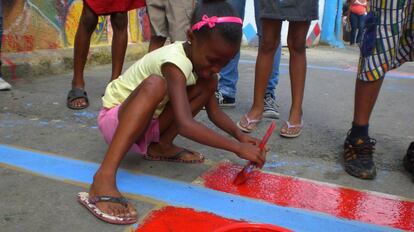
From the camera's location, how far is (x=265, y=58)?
2.60m

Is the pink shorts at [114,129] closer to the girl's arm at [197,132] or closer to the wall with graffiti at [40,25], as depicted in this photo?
the girl's arm at [197,132]

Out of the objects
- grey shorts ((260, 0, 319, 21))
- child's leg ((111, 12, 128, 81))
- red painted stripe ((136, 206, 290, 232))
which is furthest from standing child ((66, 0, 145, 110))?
red painted stripe ((136, 206, 290, 232))

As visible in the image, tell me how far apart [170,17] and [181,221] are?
1579 mm

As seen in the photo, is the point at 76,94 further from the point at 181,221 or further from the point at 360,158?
the point at 360,158

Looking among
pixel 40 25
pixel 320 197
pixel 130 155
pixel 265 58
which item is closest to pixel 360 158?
pixel 320 197

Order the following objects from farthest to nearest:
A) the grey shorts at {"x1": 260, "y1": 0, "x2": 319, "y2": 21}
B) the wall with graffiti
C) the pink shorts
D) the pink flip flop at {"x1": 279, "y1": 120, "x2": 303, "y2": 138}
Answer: the wall with graffiti, the pink flip flop at {"x1": 279, "y1": 120, "x2": 303, "y2": 138}, the grey shorts at {"x1": 260, "y1": 0, "x2": 319, "y2": 21}, the pink shorts

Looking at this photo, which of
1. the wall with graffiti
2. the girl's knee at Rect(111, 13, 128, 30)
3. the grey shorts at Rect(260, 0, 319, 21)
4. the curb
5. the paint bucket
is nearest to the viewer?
the paint bucket

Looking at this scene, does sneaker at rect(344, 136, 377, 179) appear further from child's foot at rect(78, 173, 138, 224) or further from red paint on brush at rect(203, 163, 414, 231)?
child's foot at rect(78, 173, 138, 224)

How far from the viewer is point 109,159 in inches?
67.0

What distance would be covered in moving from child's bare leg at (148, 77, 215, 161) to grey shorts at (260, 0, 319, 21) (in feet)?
2.32

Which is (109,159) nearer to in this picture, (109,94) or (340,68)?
(109,94)

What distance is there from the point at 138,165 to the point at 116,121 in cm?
30

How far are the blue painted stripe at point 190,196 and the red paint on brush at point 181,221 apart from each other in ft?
0.15

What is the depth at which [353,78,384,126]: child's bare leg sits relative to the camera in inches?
80.7
